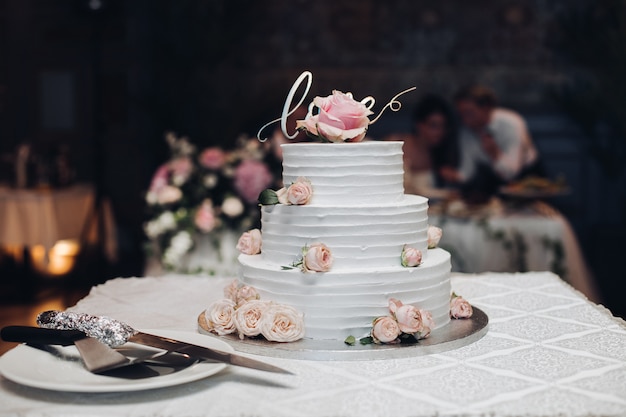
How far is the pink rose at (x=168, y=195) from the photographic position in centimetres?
451

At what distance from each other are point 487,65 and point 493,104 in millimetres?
2097

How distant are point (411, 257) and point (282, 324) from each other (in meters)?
0.35

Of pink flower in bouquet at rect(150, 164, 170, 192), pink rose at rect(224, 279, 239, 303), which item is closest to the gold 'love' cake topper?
pink rose at rect(224, 279, 239, 303)

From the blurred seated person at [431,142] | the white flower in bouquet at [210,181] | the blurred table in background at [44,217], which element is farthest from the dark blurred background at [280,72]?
the white flower in bouquet at [210,181]

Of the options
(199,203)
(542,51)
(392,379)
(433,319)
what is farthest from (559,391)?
(542,51)

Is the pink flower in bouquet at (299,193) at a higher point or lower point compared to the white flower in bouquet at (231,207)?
higher

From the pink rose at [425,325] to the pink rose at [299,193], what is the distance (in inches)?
15.4

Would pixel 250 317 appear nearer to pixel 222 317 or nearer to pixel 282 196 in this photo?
pixel 222 317

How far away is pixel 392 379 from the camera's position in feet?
5.25

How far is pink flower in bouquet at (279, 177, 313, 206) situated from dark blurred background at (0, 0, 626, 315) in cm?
626

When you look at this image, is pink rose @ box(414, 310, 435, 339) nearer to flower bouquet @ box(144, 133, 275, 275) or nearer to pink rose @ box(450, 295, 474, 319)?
pink rose @ box(450, 295, 474, 319)

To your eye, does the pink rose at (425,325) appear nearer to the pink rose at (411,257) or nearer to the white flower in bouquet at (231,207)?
the pink rose at (411,257)

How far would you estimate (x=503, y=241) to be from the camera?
16.8 ft

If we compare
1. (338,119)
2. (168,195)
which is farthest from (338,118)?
(168,195)
